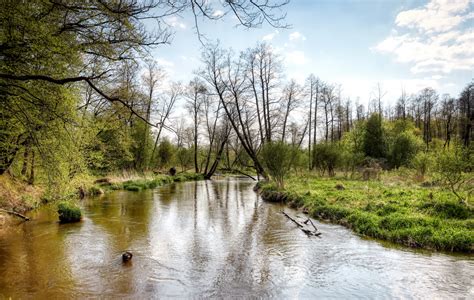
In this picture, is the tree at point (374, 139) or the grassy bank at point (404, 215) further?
the tree at point (374, 139)

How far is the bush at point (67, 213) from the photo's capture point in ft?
39.8

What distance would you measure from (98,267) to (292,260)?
453 centimetres

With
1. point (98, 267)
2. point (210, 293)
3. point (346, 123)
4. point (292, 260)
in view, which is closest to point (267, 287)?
point (210, 293)

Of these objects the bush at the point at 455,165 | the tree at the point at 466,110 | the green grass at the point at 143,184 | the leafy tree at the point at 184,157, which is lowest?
the green grass at the point at 143,184

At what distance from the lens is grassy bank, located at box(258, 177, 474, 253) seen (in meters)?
8.54

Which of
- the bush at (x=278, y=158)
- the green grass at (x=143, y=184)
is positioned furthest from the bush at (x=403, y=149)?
the green grass at (x=143, y=184)

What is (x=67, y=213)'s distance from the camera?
477 inches

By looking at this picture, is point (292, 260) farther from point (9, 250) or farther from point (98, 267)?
point (9, 250)

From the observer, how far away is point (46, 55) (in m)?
6.06

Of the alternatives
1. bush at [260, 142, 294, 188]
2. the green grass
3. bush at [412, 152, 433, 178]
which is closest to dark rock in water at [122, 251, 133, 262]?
bush at [260, 142, 294, 188]

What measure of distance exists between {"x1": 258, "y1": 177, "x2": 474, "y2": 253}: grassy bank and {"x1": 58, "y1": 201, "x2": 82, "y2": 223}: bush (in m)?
9.10

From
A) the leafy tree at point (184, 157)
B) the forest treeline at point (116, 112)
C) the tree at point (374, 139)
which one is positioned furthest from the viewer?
the leafy tree at point (184, 157)

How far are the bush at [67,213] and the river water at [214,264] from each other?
0.38 m

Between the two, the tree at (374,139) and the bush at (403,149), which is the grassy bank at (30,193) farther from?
the tree at (374,139)
